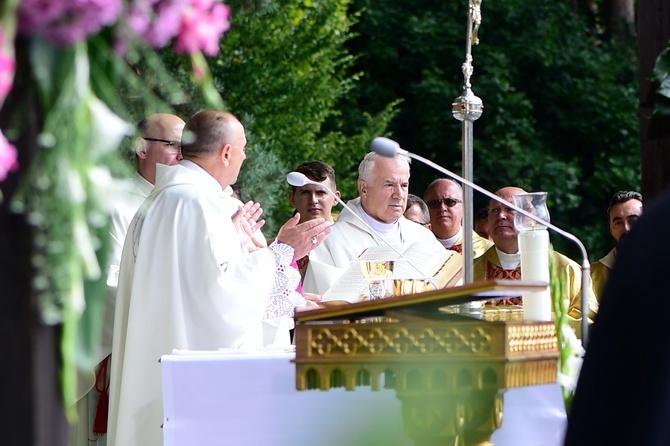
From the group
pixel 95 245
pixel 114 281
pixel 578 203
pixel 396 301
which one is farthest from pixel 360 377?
pixel 578 203

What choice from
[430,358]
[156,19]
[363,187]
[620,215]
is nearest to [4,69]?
[156,19]

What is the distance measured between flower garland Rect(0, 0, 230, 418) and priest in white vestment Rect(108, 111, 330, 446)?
12.4 feet

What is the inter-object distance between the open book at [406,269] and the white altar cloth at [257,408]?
1.35m

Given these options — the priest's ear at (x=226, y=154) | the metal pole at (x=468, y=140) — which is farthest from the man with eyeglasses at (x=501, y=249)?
the priest's ear at (x=226, y=154)

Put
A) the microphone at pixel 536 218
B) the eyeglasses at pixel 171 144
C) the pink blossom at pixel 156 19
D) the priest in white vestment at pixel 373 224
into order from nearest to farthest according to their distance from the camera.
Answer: the pink blossom at pixel 156 19 < the microphone at pixel 536 218 < the eyeglasses at pixel 171 144 < the priest in white vestment at pixel 373 224

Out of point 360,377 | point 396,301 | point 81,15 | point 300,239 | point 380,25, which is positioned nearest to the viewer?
point 81,15

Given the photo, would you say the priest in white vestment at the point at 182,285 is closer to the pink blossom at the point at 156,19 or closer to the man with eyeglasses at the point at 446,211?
the man with eyeglasses at the point at 446,211

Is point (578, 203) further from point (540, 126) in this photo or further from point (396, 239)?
point (396, 239)

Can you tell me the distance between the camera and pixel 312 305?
538cm

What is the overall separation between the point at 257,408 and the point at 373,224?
3495mm

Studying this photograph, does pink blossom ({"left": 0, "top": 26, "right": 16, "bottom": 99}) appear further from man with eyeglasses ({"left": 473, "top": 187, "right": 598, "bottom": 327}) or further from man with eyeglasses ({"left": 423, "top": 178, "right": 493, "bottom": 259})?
man with eyeglasses ({"left": 423, "top": 178, "right": 493, "bottom": 259})

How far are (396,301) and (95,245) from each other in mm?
1323

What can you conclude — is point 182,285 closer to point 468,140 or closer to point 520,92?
point 468,140

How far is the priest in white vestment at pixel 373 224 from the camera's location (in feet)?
22.0
